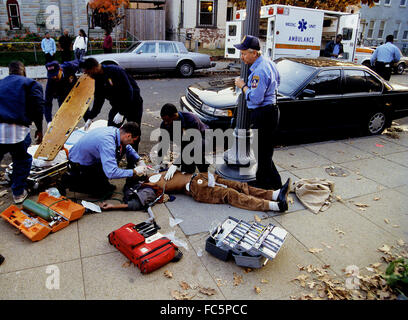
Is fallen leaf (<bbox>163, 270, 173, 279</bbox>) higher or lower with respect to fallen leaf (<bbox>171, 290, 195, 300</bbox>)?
higher

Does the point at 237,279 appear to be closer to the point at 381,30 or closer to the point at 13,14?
the point at 13,14

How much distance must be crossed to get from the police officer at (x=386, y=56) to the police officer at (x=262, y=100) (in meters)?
7.88

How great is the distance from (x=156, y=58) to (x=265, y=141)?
10.5 m

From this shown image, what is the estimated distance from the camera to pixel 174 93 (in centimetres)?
1148

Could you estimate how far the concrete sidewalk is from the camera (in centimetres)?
308

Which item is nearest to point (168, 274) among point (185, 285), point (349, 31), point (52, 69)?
point (185, 285)

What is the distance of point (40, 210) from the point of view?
392 cm

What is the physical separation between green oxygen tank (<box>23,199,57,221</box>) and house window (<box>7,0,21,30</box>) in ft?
71.6

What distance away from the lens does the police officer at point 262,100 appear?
4.34 meters

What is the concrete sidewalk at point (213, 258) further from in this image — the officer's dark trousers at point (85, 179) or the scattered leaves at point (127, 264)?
the officer's dark trousers at point (85, 179)

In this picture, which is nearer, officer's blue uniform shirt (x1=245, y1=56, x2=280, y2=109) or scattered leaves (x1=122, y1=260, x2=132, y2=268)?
scattered leaves (x1=122, y1=260, x2=132, y2=268)

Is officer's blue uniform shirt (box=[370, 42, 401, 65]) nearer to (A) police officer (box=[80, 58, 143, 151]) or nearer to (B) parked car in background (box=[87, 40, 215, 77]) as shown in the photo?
(B) parked car in background (box=[87, 40, 215, 77])

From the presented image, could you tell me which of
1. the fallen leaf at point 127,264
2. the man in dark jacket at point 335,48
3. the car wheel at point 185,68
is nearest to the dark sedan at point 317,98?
the fallen leaf at point 127,264

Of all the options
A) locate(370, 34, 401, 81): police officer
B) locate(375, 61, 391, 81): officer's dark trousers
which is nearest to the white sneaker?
locate(370, 34, 401, 81): police officer
